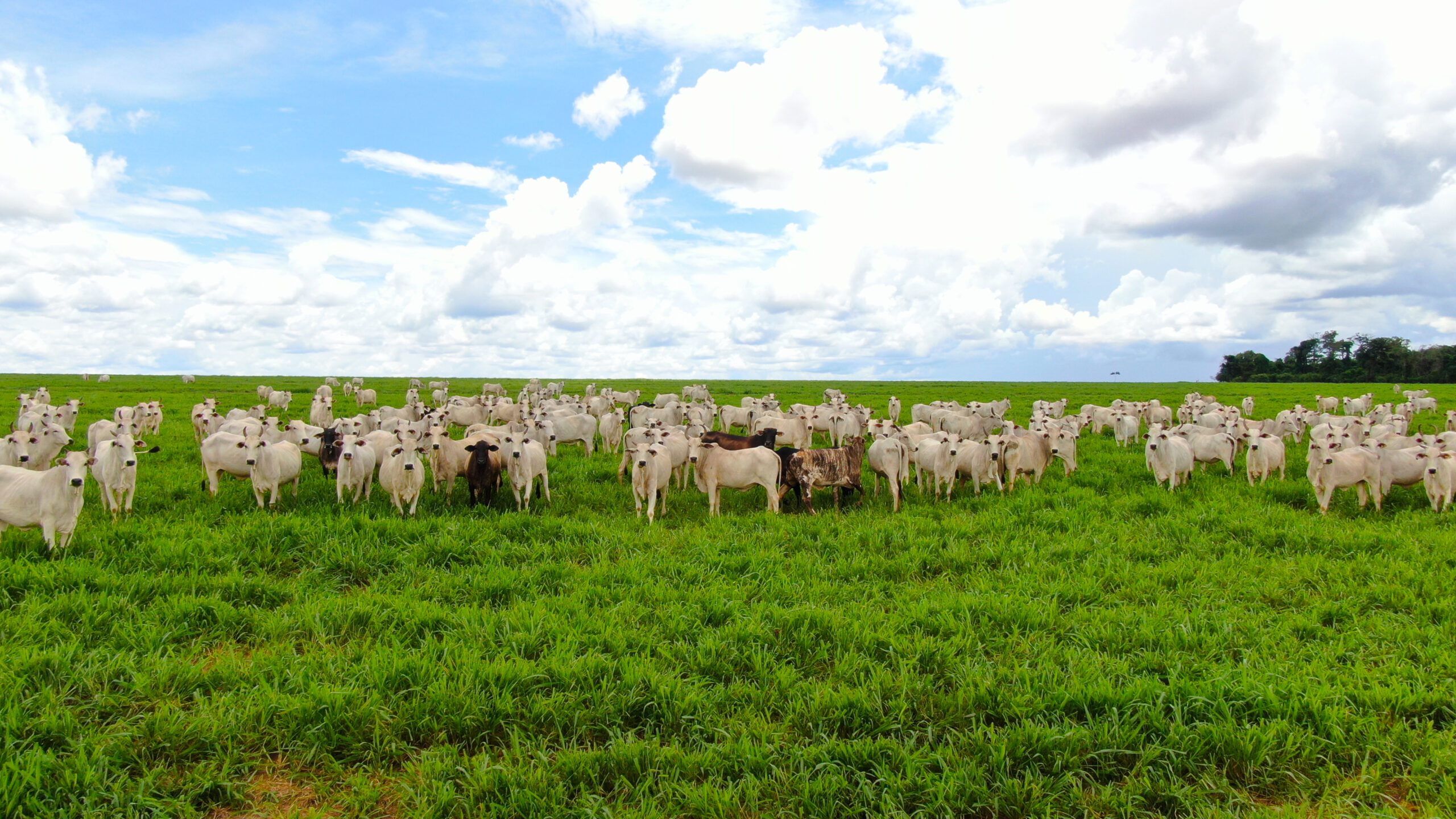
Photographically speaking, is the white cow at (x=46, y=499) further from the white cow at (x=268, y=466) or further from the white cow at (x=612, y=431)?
the white cow at (x=612, y=431)

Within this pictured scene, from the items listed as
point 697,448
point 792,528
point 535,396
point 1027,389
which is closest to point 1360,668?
point 792,528

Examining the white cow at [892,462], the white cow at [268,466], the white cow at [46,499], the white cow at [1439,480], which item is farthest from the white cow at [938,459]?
the white cow at [46,499]

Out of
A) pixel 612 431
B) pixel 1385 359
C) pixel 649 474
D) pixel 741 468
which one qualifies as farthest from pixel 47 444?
pixel 1385 359

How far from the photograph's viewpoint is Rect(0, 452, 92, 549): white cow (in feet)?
28.4

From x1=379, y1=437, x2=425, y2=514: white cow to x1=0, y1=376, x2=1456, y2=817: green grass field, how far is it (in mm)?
1184

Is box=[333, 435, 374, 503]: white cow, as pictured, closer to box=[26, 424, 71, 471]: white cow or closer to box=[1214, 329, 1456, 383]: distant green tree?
box=[26, 424, 71, 471]: white cow

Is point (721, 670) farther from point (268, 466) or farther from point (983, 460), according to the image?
point (983, 460)

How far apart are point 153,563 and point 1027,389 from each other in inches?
2458

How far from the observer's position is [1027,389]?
61625 mm

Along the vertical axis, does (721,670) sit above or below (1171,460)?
below

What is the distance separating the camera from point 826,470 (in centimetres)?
1336

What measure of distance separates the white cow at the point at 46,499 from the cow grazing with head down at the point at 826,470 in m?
10.4

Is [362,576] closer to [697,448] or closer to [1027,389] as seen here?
[697,448]

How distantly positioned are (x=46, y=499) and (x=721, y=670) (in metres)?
8.88
